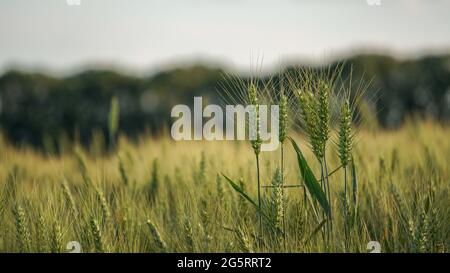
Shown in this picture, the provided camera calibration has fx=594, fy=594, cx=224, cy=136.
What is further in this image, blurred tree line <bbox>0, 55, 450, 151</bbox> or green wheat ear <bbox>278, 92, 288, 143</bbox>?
blurred tree line <bbox>0, 55, 450, 151</bbox>

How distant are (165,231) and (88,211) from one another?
0.42 metres

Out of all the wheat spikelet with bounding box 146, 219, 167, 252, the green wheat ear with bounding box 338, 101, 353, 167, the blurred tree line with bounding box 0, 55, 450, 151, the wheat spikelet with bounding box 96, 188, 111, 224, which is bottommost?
the wheat spikelet with bounding box 146, 219, 167, 252

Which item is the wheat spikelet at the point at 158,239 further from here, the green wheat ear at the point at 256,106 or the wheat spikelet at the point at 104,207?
the green wheat ear at the point at 256,106

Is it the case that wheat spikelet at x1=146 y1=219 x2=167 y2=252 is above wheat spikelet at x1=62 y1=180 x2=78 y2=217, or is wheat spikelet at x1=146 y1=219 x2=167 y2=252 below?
below

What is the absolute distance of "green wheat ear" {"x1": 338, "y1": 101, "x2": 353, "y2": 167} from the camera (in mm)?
2041

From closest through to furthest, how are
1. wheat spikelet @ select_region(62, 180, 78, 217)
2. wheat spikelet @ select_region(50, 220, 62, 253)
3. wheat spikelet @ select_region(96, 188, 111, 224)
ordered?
wheat spikelet @ select_region(50, 220, 62, 253) < wheat spikelet @ select_region(96, 188, 111, 224) < wheat spikelet @ select_region(62, 180, 78, 217)

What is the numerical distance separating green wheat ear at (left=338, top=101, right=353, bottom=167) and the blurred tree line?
833 centimetres

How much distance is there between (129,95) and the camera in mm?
14688

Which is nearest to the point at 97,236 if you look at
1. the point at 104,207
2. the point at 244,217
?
the point at 104,207

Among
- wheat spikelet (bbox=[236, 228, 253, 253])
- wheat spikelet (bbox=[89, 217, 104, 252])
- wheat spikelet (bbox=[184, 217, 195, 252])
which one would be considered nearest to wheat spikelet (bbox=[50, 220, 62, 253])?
wheat spikelet (bbox=[89, 217, 104, 252])

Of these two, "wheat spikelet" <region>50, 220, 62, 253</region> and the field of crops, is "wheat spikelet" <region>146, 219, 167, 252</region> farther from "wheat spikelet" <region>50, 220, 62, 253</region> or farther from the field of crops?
"wheat spikelet" <region>50, 220, 62, 253</region>

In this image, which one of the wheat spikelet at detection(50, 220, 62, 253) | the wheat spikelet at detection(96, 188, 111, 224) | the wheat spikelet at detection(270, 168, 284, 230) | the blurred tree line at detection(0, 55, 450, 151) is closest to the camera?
the wheat spikelet at detection(270, 168, 284, 230)

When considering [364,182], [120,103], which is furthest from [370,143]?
[120,103]
